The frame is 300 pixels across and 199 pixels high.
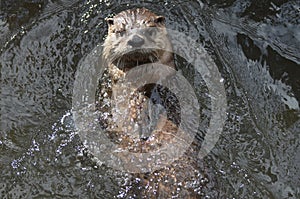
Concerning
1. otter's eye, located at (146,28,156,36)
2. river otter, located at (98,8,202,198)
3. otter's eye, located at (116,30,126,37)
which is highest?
otter's eye, located at (116,30,126,37)

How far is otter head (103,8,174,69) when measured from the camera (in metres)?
4.51

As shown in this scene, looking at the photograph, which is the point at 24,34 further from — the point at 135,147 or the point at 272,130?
the point at 272,130

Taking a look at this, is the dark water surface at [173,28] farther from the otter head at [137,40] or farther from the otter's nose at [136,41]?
the otter's nose at [136,41]

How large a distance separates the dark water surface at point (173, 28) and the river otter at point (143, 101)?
206 millimetres

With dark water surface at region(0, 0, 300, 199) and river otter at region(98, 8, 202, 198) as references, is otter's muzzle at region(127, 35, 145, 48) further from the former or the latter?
dark water surface at region(0, 0, 300, 199)

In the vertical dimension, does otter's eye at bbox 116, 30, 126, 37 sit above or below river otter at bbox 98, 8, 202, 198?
above

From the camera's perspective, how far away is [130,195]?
4.72 metres

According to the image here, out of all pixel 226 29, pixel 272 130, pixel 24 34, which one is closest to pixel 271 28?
pixel 226 29

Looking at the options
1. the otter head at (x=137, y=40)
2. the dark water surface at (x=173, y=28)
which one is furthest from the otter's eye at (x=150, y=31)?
the dark water surface at (x=173, y=28)

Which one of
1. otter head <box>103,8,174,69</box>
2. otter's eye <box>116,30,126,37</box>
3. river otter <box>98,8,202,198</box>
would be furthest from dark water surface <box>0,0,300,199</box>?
otter's eye <box>116,30,126,37</box>

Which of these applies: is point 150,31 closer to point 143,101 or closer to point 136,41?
point 136,41

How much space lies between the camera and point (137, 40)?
14.6ft

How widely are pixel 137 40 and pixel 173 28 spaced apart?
147 centimetres

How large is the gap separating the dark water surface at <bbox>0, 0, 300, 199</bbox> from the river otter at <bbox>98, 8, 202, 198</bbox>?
8.1 inches
